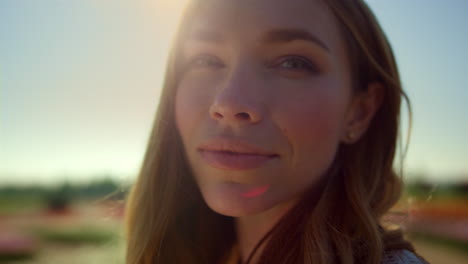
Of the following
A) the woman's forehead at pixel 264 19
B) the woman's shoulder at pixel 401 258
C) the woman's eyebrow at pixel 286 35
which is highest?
the woman's forehead at pixel 264 19

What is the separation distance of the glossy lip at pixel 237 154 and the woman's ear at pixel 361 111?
0.42 metres

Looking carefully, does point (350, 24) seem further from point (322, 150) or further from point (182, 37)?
point (182, 37)

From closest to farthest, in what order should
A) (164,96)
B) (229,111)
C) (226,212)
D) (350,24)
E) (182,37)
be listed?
(229,111)
(226,212)
(350,24)
(182,37)
(164,96)

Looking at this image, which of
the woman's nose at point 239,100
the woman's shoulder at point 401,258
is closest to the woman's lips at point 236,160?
the woman's nose at point 239,100

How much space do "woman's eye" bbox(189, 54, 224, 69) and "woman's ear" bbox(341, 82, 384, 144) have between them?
0.57 metres

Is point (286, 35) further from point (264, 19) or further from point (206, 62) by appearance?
point (206, 62)

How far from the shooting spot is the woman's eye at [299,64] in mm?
1658

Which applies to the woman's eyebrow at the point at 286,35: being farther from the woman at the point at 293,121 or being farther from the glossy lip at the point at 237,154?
the glossy lip at the point at 237,154

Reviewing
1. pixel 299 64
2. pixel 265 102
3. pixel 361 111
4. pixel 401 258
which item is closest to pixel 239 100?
pixel 265 102

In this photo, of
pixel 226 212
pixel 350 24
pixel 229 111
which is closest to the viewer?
pixel 229 111

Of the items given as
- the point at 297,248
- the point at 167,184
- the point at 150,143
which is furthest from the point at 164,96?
the point at 297,248

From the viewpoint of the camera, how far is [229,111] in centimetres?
153

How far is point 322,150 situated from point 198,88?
0.55 meters

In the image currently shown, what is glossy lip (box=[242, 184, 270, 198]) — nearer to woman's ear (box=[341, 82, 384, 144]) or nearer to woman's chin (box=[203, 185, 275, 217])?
woman's chin (box=[203, 185, 275, 217])
